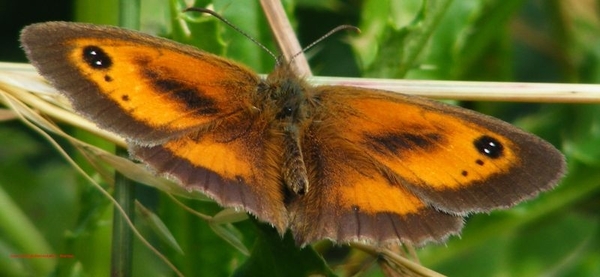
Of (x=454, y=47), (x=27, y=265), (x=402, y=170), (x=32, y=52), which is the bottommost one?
(x=27, y=265)

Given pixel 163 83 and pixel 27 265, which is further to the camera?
pixel 27 265

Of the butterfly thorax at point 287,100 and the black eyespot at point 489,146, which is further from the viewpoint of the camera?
the butterfly thorax at point 287,100

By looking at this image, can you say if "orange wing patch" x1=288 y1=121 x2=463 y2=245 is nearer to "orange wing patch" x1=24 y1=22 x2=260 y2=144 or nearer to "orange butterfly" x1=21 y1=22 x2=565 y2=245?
"orange butterfly" x1=21 y1=22 x2=565 y2=245

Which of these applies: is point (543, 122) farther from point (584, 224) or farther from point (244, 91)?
A: point (244, 91)

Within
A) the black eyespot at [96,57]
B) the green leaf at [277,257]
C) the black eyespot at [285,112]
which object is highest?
the black eyespot at [285,112]

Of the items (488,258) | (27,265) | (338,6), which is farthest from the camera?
(338,6)

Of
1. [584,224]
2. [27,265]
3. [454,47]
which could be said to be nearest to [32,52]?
[27,265]

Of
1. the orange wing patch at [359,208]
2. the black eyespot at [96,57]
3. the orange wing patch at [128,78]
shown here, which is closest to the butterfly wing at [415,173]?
the orange wing patch at [359,208]

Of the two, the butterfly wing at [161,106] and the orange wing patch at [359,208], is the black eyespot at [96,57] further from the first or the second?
the orange wing patch at [359,208]
